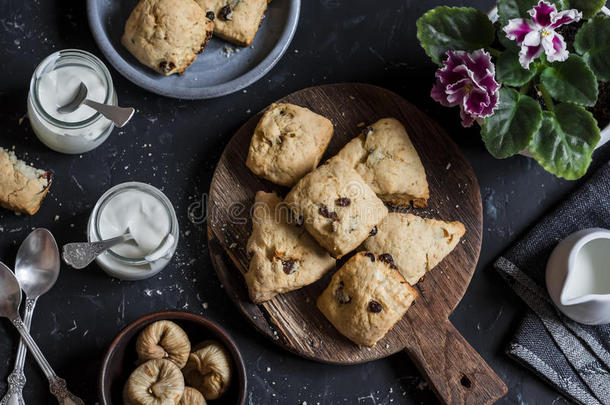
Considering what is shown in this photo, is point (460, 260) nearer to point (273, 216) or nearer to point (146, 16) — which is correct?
point (273, 216)

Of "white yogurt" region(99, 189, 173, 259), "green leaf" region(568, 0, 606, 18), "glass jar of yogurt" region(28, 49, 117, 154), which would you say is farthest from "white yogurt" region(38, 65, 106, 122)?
"green leaf" region(568, 0, 606, 18)

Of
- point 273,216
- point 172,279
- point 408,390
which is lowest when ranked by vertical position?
point 408,390

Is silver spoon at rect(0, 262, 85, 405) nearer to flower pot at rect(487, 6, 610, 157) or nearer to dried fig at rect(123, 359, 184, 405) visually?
dried fig at rect(123, 359, 184, 405)

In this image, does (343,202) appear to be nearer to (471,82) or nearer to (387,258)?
(387,258)

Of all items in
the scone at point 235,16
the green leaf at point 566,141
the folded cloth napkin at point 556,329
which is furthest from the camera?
the folded cloth napkin at point 556,329

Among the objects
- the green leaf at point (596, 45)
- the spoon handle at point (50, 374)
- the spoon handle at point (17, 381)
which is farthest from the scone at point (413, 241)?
the spoon handle at point (17, 381)

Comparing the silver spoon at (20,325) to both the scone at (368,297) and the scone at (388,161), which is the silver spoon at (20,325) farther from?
the scone at (388,161)

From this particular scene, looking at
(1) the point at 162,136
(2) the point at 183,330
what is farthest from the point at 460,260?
(1) the point at 162,136
